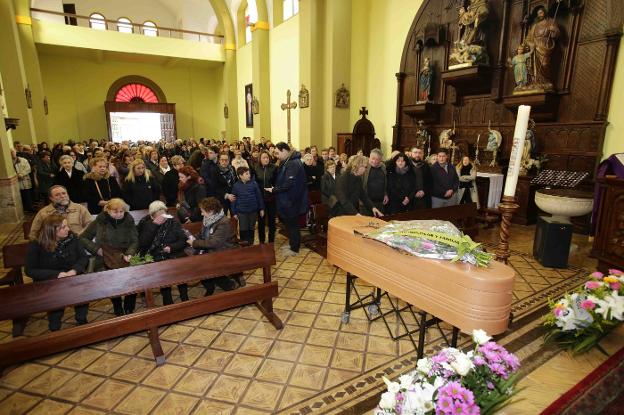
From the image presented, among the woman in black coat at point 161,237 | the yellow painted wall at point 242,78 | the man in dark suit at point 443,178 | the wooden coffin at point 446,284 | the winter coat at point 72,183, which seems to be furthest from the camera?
the yellow painted wall at point 242,78

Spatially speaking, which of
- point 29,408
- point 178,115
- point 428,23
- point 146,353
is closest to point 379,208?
point 146,353

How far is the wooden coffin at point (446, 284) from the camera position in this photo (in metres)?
2.04

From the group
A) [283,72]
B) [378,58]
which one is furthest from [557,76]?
[283,72]

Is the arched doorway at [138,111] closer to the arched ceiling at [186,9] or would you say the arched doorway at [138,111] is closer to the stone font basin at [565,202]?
the arched ceiling at [186,9]

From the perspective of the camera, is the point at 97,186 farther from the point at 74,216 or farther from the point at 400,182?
the point at 400,182

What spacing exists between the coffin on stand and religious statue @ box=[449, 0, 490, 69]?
6365mm

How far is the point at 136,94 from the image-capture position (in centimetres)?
1944

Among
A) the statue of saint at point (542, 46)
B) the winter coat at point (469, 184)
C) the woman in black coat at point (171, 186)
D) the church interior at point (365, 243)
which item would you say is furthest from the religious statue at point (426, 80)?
the woman in black coat at point (171, 186)

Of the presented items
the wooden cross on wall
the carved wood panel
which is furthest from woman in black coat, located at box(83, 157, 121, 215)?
the wooden cross on wall

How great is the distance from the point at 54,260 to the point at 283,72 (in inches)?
473

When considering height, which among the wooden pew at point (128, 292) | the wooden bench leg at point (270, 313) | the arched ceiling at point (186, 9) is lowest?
the wooden bench leg at point (270, 313)

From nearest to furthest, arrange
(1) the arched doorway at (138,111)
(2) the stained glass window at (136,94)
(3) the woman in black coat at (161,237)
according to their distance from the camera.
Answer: (3) the woman in black coat at (161,237), (1) the arched doorway at (138,111), (2) the stained glass window at (136,94)

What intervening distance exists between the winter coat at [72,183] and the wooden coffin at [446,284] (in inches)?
183

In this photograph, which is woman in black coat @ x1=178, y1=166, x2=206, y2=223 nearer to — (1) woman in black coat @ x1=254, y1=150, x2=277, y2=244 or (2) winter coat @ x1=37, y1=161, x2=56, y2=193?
(1) woman in black coat @ x1=254, y1=150, x2=277, y2=244
